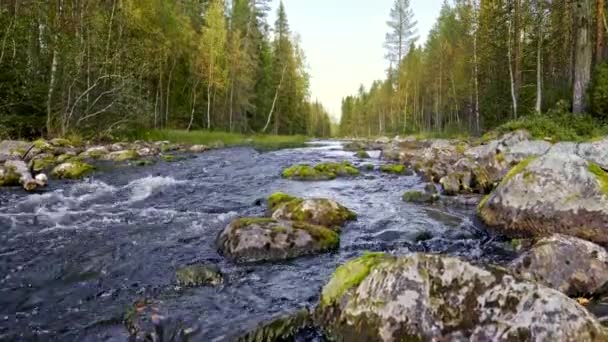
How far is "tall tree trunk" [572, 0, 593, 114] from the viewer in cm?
1614

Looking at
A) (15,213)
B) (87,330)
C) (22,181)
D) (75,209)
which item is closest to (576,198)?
(87,330)

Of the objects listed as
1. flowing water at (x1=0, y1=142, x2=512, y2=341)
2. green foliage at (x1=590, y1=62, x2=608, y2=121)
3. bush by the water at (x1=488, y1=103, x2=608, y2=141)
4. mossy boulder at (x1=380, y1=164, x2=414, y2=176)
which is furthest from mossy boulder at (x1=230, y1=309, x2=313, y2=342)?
green foliage at (x1=590, y1=62, x2=608, y2=121)

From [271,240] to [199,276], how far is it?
1.26 m

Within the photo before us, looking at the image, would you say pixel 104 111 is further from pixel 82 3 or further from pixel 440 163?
pixel 440 163

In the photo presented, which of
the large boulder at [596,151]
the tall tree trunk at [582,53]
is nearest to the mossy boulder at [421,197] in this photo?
the large boulder at [596,151]

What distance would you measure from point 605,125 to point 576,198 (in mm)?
10806

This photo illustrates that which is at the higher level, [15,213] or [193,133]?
[193,133]

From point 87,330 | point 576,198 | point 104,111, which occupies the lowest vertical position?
point 87,330

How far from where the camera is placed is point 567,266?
15.4 ft

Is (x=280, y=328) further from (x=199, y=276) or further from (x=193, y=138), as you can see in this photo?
(x=193, y=138)

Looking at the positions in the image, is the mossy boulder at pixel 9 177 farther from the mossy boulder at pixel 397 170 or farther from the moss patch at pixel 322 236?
the mossy boulder at pixel 397 170

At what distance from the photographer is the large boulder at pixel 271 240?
6.00 m

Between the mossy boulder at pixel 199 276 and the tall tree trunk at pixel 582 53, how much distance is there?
17292 mm

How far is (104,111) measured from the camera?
74.1 ft
